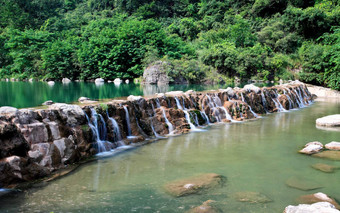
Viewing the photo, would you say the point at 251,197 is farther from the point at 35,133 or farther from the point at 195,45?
the point at 195,45

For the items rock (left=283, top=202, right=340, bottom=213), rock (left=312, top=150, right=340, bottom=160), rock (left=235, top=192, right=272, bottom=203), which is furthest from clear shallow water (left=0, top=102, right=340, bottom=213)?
rock (left=283, top=202, right=340, bottom=213)

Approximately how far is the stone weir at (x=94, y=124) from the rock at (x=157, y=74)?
12.3 meters

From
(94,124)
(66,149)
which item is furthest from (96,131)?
(66,149)

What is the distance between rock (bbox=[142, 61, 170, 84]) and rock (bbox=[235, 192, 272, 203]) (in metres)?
21.8

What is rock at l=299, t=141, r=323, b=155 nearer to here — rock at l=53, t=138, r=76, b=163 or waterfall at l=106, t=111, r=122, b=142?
waterfall at l=106, t=111, r=122, b=142

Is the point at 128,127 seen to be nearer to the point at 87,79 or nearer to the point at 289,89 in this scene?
the point at 289,89

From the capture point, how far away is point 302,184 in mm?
6176

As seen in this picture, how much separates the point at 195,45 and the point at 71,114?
30370 mm

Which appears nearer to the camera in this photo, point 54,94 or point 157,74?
point 54,94

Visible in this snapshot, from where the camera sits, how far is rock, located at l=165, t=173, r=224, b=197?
5727 mm

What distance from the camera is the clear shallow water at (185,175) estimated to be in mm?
5234

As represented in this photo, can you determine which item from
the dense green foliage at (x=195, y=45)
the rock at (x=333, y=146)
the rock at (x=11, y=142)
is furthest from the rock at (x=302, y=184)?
the dense green foliage at (x=195, y=45)

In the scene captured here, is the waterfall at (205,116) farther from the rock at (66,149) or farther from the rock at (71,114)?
the rock at (66,149)

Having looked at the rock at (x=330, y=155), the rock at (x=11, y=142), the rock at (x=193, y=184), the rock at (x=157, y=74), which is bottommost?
the rock at (x=193, y=184)
